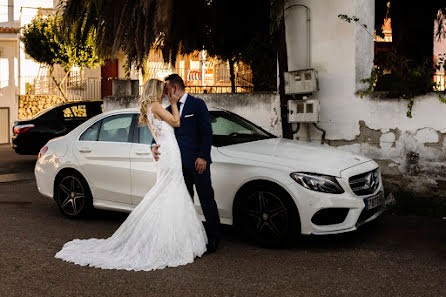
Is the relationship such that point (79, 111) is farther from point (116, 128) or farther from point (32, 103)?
point (32, 103)

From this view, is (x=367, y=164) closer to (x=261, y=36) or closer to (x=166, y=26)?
(x=166, y=26)

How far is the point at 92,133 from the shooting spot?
7.21 metres

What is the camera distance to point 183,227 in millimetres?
5336

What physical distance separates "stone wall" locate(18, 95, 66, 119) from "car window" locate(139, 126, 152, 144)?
793 inches

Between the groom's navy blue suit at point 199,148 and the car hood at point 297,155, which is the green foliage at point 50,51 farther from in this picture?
the groom's navy blue suit at point 199,148

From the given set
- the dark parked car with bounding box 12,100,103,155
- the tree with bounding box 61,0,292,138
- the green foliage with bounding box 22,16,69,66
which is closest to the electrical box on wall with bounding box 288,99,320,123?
the tree with bounding box 61,0,292,138

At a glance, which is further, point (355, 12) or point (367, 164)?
point (355, 12)

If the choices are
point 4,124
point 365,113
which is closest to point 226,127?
point 365,113

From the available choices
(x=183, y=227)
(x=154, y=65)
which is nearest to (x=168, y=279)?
(x=183, y=227)

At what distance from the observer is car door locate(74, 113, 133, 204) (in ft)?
21.8

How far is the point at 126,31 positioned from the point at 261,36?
275 cm

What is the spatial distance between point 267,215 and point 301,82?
12.3 feet

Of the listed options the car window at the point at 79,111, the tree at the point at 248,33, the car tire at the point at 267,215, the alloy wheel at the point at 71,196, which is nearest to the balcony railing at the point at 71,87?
the car window at the point at 79,111

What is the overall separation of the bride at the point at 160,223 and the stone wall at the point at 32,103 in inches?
838
